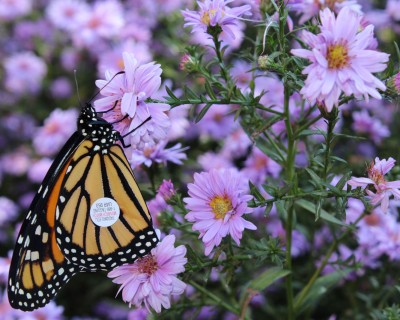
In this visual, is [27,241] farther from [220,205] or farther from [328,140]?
[328,140]

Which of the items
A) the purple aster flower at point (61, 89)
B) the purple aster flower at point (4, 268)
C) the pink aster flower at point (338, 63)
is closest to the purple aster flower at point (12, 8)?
the purple aster flower at point (61, 89)

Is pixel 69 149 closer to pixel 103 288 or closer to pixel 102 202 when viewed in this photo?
pixel 102 202

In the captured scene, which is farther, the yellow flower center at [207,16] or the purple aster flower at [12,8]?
the purple aster flower at [12,8]

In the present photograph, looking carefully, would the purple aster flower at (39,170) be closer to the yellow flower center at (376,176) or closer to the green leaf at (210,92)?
the green leaf at (210,92)

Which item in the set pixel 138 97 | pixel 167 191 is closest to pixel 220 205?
pixel 167 191

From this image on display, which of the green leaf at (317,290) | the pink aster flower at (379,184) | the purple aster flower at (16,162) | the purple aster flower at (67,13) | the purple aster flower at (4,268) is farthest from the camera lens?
the purple aster flower at (67,13)

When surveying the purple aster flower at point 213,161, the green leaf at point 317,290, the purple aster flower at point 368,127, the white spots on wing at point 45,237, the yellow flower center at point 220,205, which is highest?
the yellow flower center at point 220,205
